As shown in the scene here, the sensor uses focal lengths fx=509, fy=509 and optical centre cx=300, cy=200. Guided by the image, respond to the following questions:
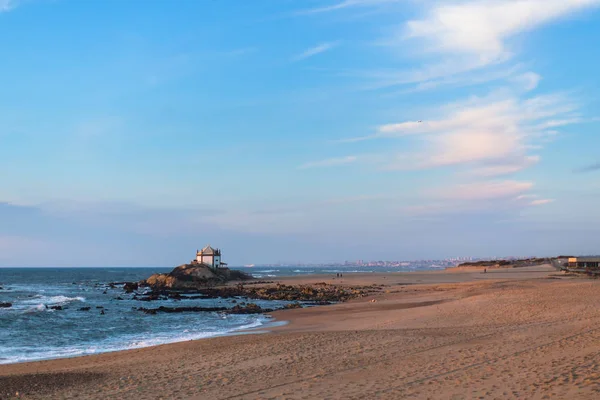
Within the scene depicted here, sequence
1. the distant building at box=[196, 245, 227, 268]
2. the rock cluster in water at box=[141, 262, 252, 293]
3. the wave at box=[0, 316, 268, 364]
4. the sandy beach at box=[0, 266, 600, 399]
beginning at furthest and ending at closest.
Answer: the distant building at box=[196, 245, 227, 268], the rock cluster in water at box=[141, 262, 252, 293], the wave at box=[0, 316, 268, 364], the sandy beach at box=[0, 266, 600, 399]

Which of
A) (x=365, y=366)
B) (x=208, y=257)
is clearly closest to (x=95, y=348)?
(x=365, y=366)

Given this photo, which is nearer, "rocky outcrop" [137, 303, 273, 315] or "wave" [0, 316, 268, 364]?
"wave" [0, 316, 268, 364]

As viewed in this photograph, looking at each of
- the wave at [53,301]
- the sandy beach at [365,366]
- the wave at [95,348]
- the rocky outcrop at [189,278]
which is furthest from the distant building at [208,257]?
the sandy beach at [365,366]

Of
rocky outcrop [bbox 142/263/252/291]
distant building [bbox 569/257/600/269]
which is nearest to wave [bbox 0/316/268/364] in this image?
rocky outcrop [bbox 142/263/252/291]

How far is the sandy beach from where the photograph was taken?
10.8m

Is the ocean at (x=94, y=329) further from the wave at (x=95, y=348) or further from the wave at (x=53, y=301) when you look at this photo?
the wave at (x=53, y=301)

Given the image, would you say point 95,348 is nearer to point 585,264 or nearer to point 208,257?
point 208,257

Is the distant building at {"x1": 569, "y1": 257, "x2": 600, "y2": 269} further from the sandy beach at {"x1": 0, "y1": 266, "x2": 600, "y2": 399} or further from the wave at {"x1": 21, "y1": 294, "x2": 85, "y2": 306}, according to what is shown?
the wave at {"x1": 21, "y1": 294, "x2": 85, "y2": 306}

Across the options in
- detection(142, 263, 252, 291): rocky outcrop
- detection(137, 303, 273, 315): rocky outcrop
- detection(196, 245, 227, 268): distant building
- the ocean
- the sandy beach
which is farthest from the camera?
detection(196, 245, 227, 268): distant building

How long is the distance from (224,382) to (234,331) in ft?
41.1

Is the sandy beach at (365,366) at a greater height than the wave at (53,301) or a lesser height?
greater

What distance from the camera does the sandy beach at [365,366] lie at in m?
10.8

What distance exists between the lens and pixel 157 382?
42.7 ft

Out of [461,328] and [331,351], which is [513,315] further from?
[331,351]
